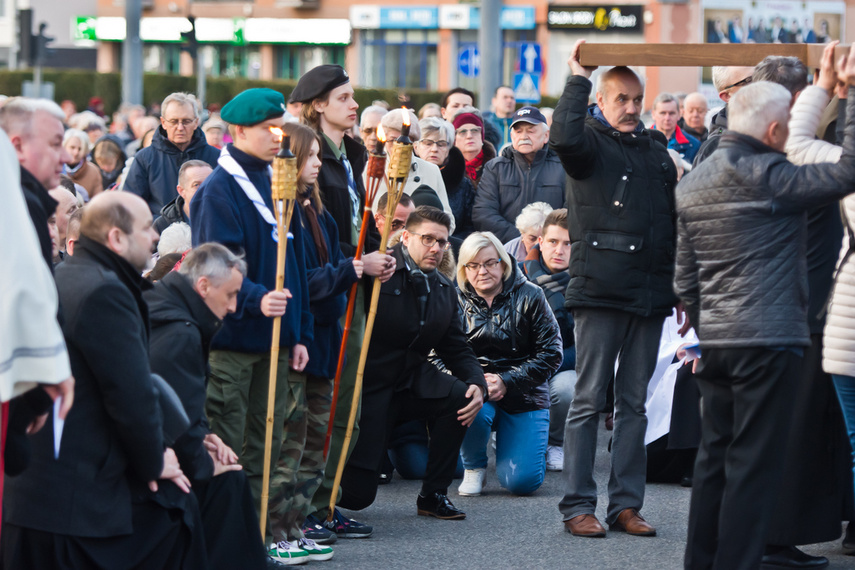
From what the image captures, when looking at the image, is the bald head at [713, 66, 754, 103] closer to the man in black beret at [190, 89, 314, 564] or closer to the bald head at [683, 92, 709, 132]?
the man in black beret at [190, 89, 314, 564]

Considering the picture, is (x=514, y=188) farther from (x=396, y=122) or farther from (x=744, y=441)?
(x=744, y=441)

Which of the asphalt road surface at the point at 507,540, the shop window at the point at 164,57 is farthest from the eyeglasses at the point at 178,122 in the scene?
the shop window at the point at 164,57

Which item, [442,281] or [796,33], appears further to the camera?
[796,33]

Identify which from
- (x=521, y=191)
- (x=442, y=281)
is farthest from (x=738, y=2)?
(x=442, y=281)

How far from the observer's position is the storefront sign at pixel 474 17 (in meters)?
44.4

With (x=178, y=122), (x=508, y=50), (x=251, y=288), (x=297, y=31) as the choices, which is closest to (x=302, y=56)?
(x=297, y=31)

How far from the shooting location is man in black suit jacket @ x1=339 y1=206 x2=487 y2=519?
6707 mm

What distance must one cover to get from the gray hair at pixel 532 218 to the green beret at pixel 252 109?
394 cm

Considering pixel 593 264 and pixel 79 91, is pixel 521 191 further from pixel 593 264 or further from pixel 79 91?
pixel 79 91

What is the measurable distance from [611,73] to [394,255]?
56.7 inches

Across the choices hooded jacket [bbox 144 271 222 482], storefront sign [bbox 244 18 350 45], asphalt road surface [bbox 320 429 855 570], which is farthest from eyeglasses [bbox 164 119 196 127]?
storefront sign [bbox 244 18 350 45]

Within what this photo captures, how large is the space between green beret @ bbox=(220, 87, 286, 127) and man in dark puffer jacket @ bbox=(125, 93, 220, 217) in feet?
13.1

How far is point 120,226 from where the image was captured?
4.37 meters

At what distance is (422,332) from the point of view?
681cm
